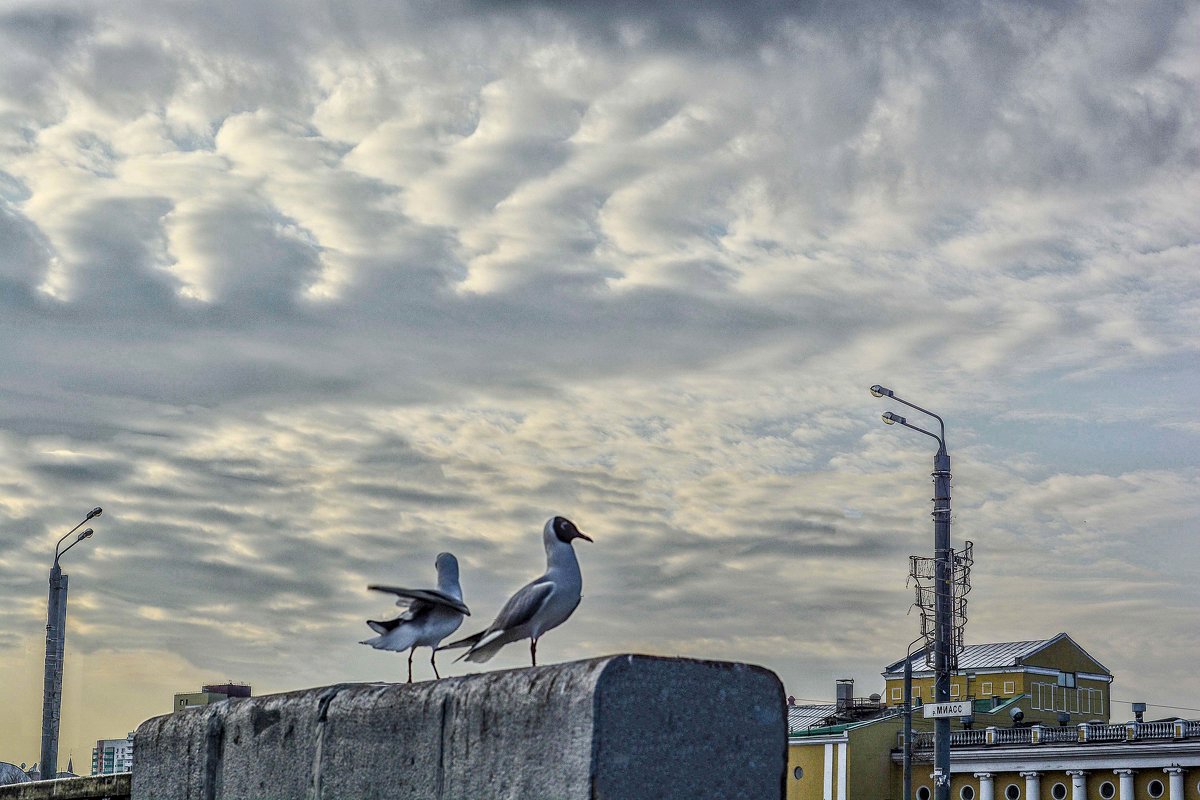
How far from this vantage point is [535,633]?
4.76 meters

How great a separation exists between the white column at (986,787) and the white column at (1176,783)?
7210mm

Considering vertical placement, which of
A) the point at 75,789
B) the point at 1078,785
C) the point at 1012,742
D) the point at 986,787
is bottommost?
the point at 75,789

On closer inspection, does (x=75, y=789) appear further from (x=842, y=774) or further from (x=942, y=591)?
(x=842, y=774)

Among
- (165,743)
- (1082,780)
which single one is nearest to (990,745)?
(1082,780)

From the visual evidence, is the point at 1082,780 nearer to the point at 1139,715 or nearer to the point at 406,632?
the point at 1139,715

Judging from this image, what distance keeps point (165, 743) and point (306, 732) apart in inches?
51.3

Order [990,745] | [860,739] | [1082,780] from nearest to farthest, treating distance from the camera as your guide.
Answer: [1082,780] < [990,745] < [860,739]

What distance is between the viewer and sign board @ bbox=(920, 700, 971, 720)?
16.5 meters

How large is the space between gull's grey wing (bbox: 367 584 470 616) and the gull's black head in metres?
0.55

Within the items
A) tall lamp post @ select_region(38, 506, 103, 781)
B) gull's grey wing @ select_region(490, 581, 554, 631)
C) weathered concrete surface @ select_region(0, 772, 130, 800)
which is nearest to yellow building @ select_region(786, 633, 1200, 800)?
tall lamp post @ select_region(38, 506, 103, 781)

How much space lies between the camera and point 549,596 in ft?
15.5

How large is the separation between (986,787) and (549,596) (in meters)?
53.8

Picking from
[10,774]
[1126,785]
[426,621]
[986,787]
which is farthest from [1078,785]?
[426,621]

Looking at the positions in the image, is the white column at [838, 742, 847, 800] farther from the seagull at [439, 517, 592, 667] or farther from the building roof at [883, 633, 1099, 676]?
the seagull at [439, 517, 592, 667]
